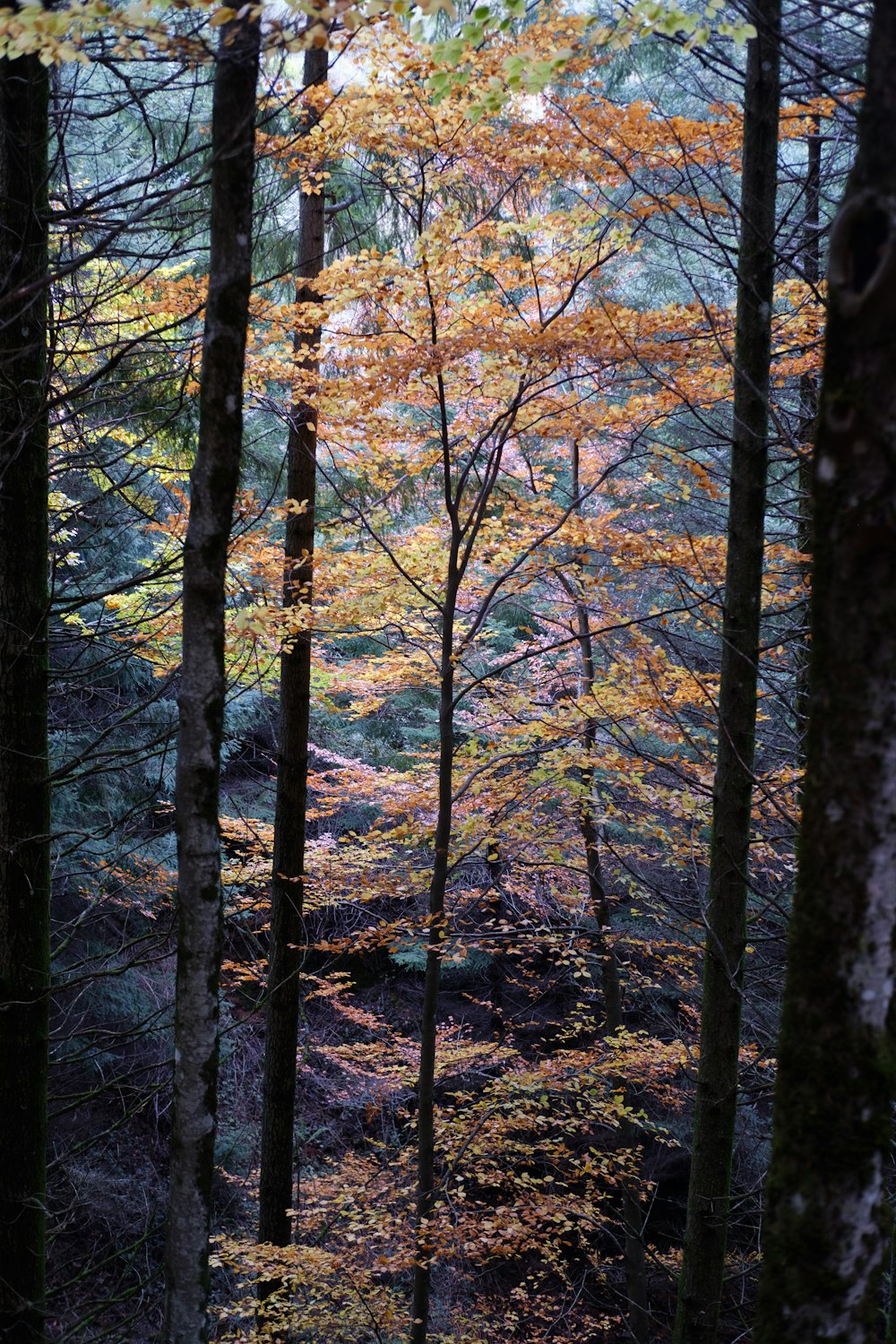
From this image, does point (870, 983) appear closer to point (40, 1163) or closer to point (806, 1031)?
point (806, 1031)

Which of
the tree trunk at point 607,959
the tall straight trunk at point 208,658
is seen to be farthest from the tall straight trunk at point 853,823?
the tree trunk at point 607,959

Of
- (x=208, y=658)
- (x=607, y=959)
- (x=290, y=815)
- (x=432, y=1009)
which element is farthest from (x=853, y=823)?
(x=607, y=959)

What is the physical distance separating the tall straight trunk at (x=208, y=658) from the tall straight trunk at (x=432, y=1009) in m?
2.65

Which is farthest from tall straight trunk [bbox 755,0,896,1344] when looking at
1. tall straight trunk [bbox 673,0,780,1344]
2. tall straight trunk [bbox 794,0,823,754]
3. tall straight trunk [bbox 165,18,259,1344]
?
tall straight trunk [bbox 794,0,823,754]

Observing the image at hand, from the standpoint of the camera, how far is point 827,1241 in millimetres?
1751

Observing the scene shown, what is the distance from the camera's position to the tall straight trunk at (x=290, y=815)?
6.20 metres

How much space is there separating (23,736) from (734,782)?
3318 millimetres

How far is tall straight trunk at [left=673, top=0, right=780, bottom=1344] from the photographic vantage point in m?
4.37

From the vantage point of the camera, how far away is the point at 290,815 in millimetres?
6562

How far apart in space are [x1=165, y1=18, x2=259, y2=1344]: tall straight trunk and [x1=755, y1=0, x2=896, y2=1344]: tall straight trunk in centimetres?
180

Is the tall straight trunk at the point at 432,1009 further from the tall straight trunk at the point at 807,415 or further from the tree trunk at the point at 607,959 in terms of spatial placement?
the tall straight trunk at the point at 807,415

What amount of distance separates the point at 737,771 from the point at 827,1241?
9.59 ft

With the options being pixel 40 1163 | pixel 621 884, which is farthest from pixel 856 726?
pixel 621 884

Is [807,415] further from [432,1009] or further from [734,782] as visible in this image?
[432,1009]
